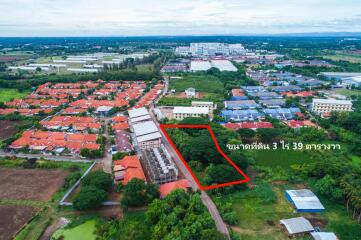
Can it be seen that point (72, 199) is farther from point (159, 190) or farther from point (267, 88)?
point (267, 88)

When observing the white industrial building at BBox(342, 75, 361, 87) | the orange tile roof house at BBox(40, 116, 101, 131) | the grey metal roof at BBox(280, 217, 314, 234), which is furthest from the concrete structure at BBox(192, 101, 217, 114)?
the white industrial building at BBox(342, 75, 361, 87)

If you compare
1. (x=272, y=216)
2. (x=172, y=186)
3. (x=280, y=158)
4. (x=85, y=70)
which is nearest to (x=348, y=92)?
(x=280, y=158)

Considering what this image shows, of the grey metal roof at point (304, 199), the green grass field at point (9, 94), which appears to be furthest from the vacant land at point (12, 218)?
the green grass field at point (9, 94)

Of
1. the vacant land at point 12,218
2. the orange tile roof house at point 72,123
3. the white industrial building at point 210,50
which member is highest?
the white industrial building at point 210,50

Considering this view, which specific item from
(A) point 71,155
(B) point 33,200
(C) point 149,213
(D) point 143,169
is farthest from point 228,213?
(A) point 71,155

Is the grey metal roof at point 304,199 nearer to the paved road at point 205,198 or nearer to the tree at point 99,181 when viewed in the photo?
the paved road at point 205,198

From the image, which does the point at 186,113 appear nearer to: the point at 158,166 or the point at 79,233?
the point at 158,166
